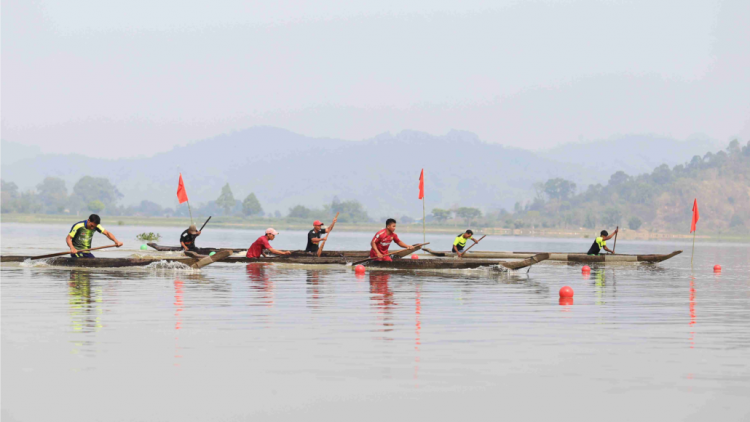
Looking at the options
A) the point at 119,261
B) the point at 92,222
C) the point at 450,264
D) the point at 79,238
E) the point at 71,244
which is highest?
the point at 92,222

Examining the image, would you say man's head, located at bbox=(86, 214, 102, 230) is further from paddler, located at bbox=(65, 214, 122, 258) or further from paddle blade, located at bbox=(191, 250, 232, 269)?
paddle blade, located at bbox=(191, 250, 232, 269)

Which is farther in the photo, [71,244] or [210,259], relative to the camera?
[210,259]

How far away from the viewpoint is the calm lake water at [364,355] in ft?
29.5

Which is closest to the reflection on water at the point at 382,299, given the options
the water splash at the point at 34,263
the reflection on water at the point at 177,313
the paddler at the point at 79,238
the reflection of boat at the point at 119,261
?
the reflection on water at the point at 177,313

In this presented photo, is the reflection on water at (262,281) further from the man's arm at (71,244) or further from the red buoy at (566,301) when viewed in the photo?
the red buoy at (566,301)

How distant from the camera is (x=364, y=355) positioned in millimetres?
11844

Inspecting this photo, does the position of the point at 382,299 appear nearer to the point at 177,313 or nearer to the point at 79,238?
the point at 177,313

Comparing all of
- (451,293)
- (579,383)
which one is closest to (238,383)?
(579,383)

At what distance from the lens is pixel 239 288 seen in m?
23.2

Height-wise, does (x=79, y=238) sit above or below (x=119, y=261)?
above

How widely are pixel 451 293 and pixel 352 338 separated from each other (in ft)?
29.4

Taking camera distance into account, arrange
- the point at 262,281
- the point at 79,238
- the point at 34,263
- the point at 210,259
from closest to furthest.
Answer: the point at 262,281 → the point at 79,238 → the point at 210,259 → the point at 34,263

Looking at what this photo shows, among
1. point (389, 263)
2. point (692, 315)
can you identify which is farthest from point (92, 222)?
point (692, 315)

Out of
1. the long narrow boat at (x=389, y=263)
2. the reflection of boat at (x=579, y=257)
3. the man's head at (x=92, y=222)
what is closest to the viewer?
the man's head at (x=92, y=222)
